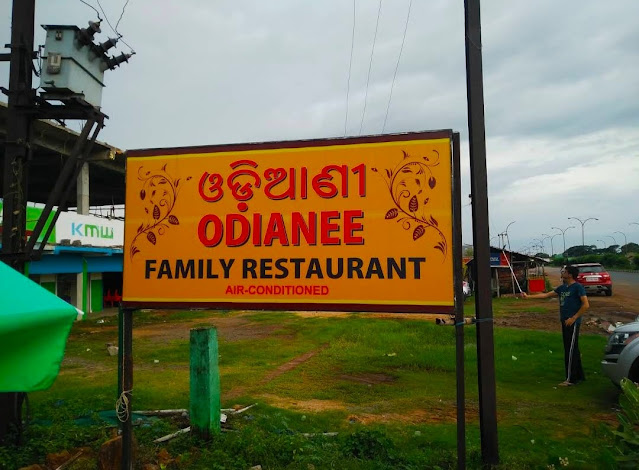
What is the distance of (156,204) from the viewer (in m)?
4.90

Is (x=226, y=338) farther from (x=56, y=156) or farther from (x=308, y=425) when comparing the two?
(x=56, y=156)

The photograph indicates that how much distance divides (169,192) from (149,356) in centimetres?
804

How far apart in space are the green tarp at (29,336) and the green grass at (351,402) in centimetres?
288

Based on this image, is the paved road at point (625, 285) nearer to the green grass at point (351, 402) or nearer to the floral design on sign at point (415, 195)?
the green grass at point (351, 402)

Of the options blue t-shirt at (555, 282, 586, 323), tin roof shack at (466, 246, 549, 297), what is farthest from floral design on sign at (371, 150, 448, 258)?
tin roof shack at (466, 246, 549, 297)

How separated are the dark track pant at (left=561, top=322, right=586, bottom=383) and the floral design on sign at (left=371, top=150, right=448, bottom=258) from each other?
16.4 feet

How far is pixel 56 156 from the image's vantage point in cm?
2759

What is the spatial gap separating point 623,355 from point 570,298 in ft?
4.62

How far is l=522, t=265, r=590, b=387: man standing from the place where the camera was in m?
7.70

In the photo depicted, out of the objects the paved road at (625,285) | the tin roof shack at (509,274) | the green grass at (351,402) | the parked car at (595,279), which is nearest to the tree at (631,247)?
the paved road at (625,285)

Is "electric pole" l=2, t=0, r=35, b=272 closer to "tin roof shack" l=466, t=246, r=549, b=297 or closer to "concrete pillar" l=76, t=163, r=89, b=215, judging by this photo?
"concrete pillar" l=76, t=163, r=89, b=215

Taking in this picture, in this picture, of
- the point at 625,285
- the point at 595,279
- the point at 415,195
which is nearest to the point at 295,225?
the point at 415,195

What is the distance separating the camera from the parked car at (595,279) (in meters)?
28.2

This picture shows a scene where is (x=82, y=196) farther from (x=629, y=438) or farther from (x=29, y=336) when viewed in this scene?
(x=629, y=438)
